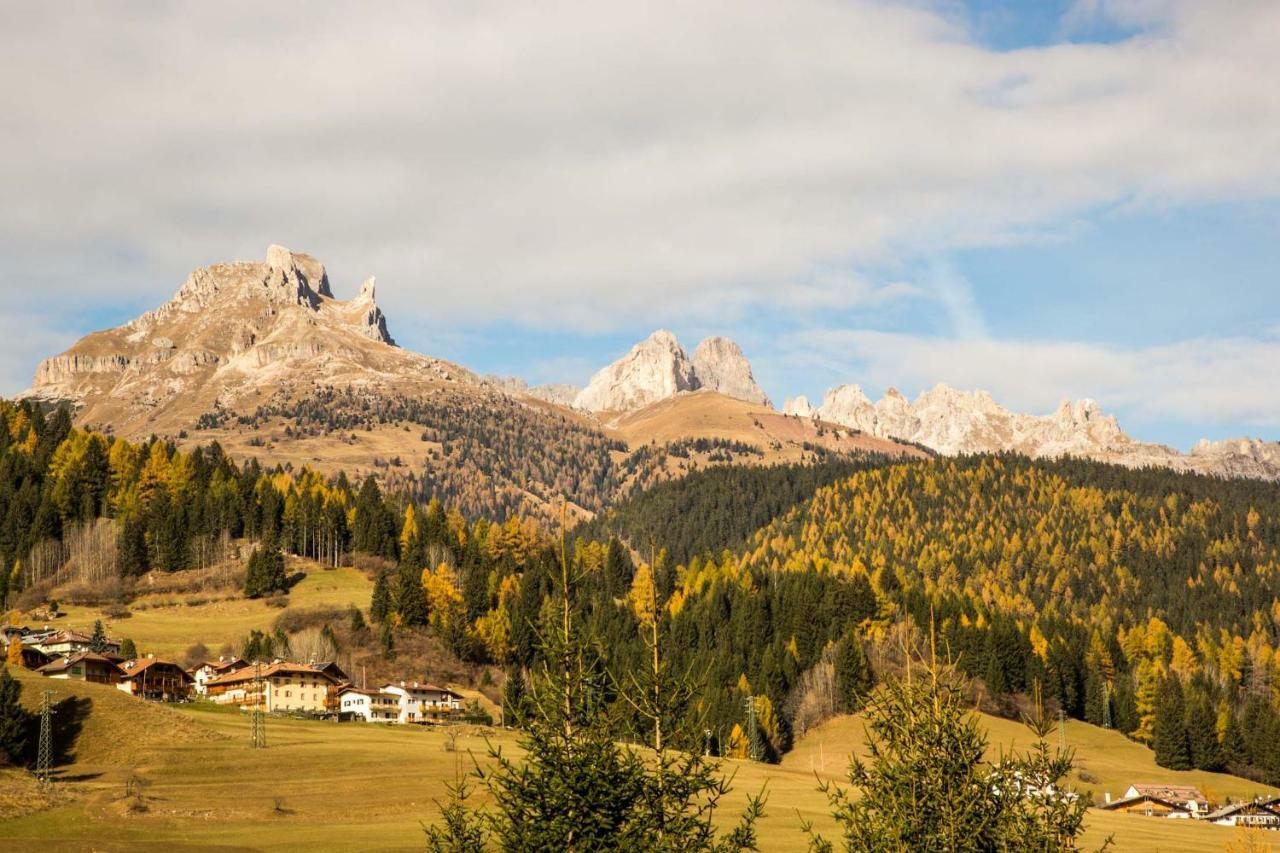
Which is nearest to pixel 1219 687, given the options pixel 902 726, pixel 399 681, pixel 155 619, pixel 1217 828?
pixel 1217 828

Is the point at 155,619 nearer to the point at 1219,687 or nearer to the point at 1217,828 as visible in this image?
the point at 1217,828

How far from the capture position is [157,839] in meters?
74.2

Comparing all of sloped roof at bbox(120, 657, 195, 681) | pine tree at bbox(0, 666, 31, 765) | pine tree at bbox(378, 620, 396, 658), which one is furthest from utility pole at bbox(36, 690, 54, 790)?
pine tree at bbox(378, 620, 396, 658)

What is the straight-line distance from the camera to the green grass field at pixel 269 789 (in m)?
75.8

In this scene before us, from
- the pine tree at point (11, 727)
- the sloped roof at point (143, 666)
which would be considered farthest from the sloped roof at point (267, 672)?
the pine tree at point (11, 727)

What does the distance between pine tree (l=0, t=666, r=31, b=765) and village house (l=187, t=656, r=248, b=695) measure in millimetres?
41805

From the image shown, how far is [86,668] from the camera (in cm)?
12950

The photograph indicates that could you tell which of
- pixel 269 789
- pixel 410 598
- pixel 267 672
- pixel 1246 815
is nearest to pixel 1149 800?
pixel 1246 815

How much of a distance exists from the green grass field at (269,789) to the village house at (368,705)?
36.6ft

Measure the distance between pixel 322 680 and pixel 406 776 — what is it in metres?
53.0

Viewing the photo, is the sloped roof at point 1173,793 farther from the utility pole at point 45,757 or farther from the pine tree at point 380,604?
the utility pole at point 45,757

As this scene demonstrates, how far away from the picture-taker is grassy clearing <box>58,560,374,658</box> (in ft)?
511

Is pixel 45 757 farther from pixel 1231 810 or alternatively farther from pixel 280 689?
pixel 1231 810

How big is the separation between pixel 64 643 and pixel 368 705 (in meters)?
36.6
